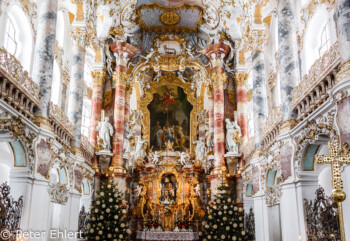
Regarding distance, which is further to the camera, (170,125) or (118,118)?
(170,125)

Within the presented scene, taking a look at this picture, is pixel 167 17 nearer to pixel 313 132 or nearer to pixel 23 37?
pixel 23 37

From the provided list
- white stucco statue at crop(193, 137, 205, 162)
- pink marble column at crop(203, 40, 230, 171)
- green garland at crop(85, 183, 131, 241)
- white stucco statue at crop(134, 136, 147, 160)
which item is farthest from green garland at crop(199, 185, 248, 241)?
white stucco statue at crop(134, 136, 147, 160)

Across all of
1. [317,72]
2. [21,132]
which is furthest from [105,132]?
[317,72]

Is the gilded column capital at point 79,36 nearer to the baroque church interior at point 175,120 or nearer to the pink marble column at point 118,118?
the baroque church interior at point 175,120

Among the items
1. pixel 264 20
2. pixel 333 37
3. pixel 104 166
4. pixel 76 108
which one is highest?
pixel 264 20

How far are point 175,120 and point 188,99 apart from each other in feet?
5.23

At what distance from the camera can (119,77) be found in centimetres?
2184

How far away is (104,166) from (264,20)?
35.8 ft

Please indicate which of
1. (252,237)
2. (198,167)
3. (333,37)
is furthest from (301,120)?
(198,167)

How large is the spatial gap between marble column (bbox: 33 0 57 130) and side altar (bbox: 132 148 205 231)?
10.8 meters

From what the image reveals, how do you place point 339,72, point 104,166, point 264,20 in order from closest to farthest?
point 339,72
point 264,20
point 104,166

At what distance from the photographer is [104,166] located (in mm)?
19984

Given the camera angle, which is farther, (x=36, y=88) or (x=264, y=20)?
(x=264, y=20)

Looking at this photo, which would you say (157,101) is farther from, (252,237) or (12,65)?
(12,65)
